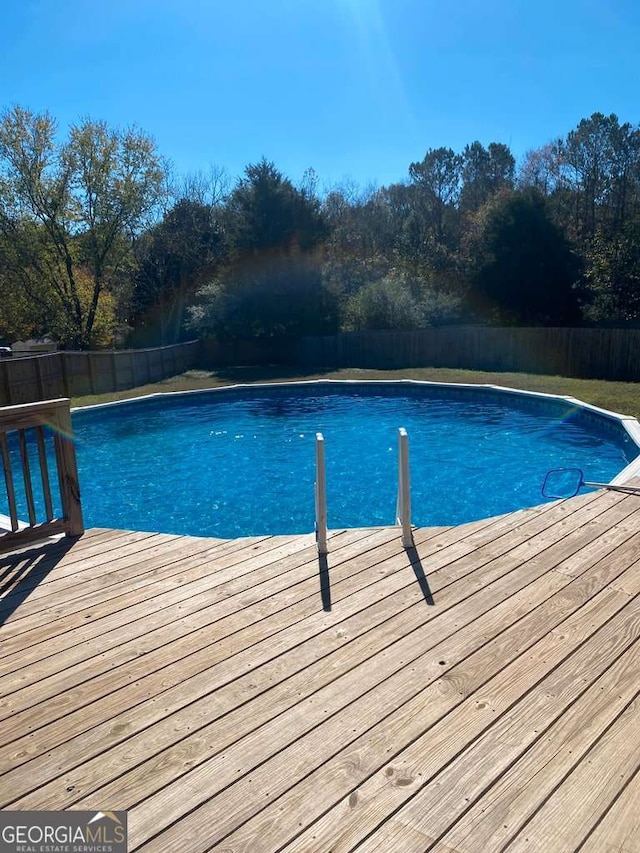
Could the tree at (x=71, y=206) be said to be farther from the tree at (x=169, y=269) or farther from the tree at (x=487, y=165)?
the tree at (x=487, y=165)

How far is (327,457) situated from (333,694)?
715 centimetres

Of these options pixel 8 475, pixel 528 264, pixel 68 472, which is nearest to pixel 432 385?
pixel 528 264

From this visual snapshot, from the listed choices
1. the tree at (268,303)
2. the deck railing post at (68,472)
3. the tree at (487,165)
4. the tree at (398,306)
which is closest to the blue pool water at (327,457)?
the deck railing post at (68,472)

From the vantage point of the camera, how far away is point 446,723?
2176 millimetres

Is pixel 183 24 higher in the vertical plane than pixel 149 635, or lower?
higher

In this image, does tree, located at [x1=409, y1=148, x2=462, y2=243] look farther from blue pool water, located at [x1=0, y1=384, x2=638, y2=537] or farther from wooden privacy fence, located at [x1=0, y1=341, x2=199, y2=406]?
blue pool water, located at [x1=0, y1=384, x2=638, y2=537]

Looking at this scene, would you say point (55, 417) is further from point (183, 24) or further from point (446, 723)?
point (183, 24)

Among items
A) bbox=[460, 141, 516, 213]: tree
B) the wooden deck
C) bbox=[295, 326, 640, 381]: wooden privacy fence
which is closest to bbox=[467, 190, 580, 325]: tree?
bbox=[295, 326, 640, 381]: wooden privacy fence

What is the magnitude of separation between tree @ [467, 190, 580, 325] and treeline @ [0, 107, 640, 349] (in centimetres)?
4

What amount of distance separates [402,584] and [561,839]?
5.42 feet

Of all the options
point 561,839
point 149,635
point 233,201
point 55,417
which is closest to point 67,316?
point 233,201

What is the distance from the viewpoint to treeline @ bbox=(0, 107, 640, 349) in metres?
19.5

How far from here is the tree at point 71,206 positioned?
1869cm

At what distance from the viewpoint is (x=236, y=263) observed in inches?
833
